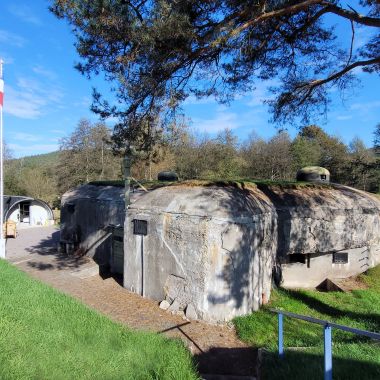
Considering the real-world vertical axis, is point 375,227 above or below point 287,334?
above

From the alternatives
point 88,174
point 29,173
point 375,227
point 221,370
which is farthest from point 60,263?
point 29,173

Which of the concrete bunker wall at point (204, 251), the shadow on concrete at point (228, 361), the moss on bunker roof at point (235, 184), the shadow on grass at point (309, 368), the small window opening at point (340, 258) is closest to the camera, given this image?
the shadow on grass at point (309, 368)

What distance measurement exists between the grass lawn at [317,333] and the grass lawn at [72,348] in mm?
1536

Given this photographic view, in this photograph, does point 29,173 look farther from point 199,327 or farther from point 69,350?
point 69,350

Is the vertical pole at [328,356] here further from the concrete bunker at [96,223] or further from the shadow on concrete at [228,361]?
the concrete bunker at [96,223]

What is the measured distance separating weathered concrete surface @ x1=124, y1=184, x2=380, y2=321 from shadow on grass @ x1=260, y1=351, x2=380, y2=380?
13.6 ft

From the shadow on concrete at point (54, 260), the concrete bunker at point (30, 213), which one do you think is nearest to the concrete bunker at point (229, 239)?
the shadow on concrete at point (54, 260)

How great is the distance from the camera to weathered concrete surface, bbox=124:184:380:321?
10133 mm

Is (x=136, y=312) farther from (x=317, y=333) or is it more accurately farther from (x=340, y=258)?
(x=340, y=258)

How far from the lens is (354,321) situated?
35.9 ft

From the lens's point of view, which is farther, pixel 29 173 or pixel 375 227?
pixel 29 173

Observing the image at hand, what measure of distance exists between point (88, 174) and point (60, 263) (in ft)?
73.0

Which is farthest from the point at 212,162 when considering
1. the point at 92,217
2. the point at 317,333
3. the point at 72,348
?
the point at 72,348

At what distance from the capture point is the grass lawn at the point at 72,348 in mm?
4340
